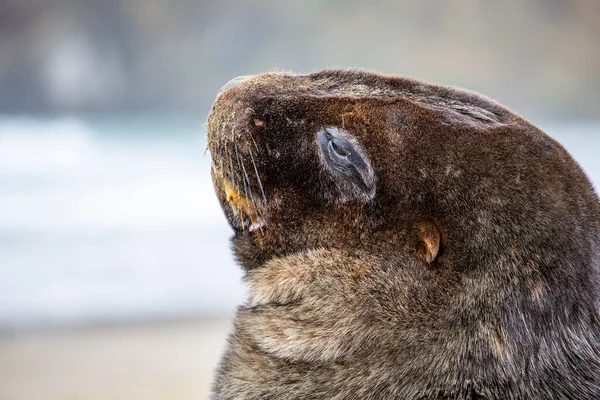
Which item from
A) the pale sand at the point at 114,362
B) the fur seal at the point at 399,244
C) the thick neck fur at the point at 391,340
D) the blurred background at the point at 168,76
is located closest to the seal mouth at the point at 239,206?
the fur seal at the point at 399,244

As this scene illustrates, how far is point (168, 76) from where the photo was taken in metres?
5.22

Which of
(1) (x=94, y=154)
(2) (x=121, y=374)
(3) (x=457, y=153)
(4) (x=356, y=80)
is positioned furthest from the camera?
(1) (x=94, y=154)

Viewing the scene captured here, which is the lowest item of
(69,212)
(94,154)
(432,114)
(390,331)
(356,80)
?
(390,331)

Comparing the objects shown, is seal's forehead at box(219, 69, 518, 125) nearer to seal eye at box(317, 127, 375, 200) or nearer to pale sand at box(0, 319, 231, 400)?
seal eye at box(317, 127, 375, 200)

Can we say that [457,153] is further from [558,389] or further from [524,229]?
[558,389]

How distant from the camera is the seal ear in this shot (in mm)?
1518

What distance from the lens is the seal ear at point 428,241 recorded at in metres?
1.52

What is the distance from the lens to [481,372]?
1.44 meters

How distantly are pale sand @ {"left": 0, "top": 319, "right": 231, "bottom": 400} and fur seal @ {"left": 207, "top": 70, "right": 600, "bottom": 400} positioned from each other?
1.87 meters

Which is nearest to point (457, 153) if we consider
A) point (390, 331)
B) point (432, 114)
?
point (432, 114)

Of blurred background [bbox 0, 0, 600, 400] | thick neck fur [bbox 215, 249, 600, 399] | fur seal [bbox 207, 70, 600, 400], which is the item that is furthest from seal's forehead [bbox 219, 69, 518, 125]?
blurred background [bbox 0, 0, 600, 400]

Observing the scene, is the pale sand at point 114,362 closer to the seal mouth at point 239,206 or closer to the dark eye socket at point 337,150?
the seal mouth at point 239,206

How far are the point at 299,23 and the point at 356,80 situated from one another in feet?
11.6

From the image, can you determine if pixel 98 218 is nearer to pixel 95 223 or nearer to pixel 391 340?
pixel 95 223
